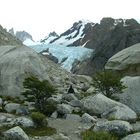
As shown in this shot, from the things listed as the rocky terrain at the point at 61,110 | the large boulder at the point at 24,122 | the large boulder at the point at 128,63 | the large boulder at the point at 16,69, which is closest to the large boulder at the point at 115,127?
the rocky terrain at the point at 61,110

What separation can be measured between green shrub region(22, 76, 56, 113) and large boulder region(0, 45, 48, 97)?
10.7 feet

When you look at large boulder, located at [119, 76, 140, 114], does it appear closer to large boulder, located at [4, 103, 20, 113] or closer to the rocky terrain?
the rocky terrain

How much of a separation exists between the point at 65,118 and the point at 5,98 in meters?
4.52

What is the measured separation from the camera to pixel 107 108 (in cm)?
2189

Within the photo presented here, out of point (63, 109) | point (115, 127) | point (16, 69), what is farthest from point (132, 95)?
point (115, 127)

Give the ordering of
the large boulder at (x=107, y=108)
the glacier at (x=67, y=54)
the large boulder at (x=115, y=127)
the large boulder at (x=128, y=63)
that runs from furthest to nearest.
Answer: the glacier at (x=67, y=54) < the large boulder at (x=128, y=63) < the large boulder at (x=107, y=108) < the large boulder at (x=115, y=127)

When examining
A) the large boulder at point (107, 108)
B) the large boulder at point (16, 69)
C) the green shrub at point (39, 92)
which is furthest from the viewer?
the large boulder at point (16, 69)

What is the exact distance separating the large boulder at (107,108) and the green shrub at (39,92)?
1.94 metres

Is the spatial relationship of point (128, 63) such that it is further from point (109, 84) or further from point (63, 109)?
point (63, 109)

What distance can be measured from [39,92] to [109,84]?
541 cm

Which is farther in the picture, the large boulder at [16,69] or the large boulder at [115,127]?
the large boulder at [16,69]

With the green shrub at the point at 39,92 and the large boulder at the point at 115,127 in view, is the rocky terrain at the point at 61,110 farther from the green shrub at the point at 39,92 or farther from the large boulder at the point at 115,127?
the green shrub at the point at 39,92

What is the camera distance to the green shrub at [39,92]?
21484 mm

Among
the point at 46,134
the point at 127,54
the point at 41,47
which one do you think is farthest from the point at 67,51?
the point at 46,134
